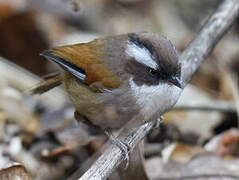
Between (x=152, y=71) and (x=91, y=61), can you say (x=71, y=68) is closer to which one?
(x=91, y=61)

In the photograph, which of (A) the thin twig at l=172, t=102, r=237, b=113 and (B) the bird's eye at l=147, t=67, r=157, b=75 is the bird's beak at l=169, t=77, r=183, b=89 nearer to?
(B) the bird's eye at l=147, t=67, r=157, b=75

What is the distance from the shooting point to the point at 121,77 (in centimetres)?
442

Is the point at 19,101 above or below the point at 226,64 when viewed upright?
below

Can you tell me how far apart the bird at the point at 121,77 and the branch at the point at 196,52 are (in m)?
0.18

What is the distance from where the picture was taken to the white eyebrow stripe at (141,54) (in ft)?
13.6

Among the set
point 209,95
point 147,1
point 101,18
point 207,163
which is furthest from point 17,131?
point 147,1

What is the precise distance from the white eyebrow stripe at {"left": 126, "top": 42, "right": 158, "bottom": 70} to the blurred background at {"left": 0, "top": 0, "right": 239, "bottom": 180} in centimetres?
128

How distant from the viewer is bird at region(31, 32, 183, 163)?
415 centimetres

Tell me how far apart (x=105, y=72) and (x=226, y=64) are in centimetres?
381

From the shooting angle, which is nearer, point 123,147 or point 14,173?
point 14,173

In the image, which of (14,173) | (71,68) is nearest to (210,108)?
(71,68)

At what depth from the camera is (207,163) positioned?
16.9ft

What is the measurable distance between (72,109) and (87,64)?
1558mm

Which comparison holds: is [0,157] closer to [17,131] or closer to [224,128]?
[17,131]
